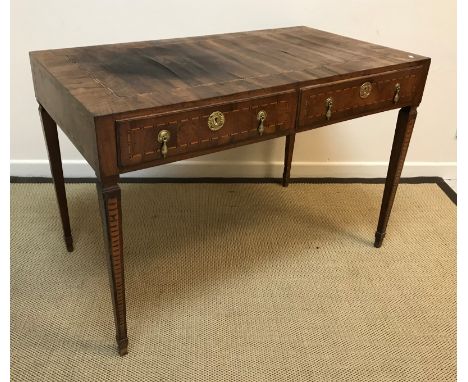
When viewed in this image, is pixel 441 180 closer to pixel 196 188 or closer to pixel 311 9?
pixel 311 9

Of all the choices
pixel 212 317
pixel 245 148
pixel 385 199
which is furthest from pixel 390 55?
pixel 212 317

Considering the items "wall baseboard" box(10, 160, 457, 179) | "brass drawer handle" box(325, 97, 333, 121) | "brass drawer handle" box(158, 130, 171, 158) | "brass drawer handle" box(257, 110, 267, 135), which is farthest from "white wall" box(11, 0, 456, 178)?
"brass drawer handle" box(158, 130, 171, 158)

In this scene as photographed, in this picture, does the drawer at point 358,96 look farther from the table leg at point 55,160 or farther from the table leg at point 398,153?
the table leg at point 55,160

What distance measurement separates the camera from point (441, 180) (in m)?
2.23

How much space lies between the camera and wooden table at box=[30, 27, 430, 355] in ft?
3.29

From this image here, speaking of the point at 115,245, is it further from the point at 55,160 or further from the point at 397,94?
the point at 397,94

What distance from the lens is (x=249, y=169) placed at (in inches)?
84.2

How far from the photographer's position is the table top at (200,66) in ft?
3.45

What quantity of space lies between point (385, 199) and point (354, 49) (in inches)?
20.8

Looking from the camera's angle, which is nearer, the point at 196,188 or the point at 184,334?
the point at 184,334

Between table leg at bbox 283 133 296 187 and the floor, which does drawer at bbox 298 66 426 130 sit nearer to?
table leg at bbox 283 133 296 187

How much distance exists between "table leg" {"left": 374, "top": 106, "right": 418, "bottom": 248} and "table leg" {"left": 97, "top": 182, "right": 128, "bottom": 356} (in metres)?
0.94

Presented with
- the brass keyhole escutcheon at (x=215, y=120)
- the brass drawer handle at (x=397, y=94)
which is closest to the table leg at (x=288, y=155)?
the brass drawer handle at (x=397, y=94)

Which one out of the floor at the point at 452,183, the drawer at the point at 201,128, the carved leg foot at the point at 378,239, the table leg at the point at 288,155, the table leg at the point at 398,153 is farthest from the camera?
the floor at the point at 452,183
